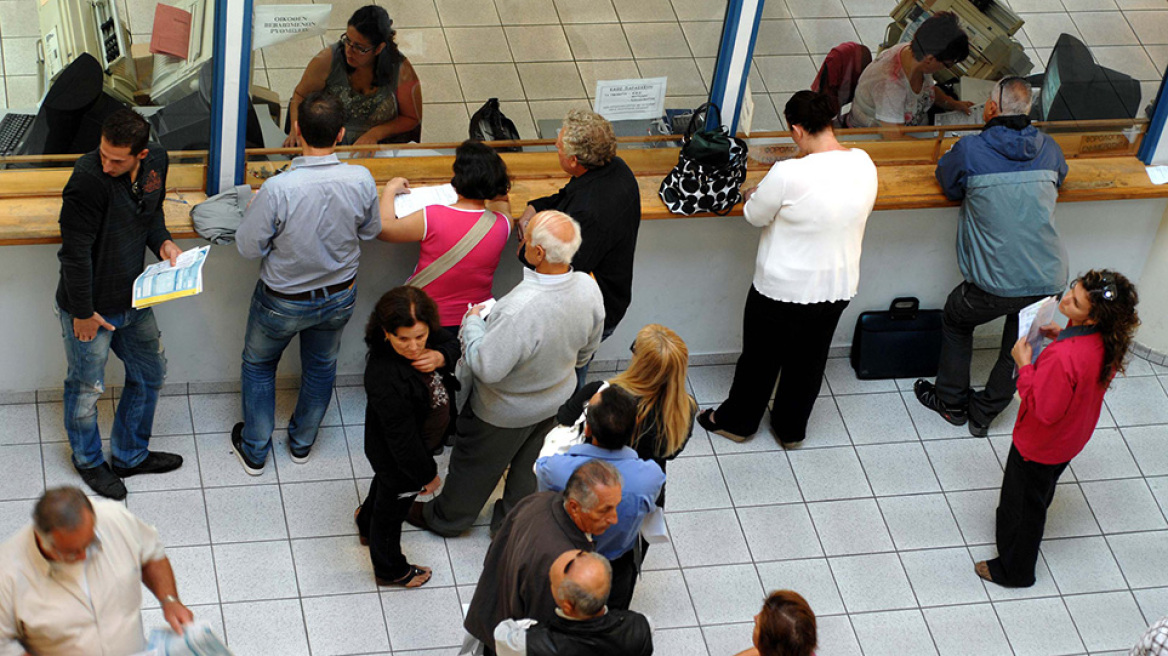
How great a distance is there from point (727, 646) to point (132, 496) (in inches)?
90.0

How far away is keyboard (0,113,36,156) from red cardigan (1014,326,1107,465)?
372 cm

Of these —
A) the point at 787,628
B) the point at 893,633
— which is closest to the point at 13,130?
the point at 787,628

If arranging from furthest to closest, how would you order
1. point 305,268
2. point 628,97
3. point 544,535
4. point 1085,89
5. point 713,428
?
point 1085,89 → point 713,428 → point 628,97 → point 305,268 → point 544,535

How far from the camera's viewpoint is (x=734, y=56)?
5047 millimetres

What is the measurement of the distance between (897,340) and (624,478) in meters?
2.53

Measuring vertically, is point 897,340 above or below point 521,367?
below

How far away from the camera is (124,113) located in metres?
3.89

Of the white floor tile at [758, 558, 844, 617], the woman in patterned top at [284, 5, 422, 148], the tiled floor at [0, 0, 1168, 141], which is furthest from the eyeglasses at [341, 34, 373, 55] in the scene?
the white floor tile at [758, 558, 844, 617]

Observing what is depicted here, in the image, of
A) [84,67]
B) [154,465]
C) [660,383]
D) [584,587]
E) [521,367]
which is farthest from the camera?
[154,465]

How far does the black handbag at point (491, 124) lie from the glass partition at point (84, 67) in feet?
3.45

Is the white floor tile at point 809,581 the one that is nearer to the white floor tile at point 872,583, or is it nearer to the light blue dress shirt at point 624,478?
the white floor tile at point 872,583

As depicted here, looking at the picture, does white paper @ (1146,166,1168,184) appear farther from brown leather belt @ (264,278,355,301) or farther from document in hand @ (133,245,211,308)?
document in hand @ (133,245,211,308)

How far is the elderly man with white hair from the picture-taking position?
3.92 meters

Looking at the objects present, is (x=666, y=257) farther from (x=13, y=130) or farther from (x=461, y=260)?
(x=13, y=130)
